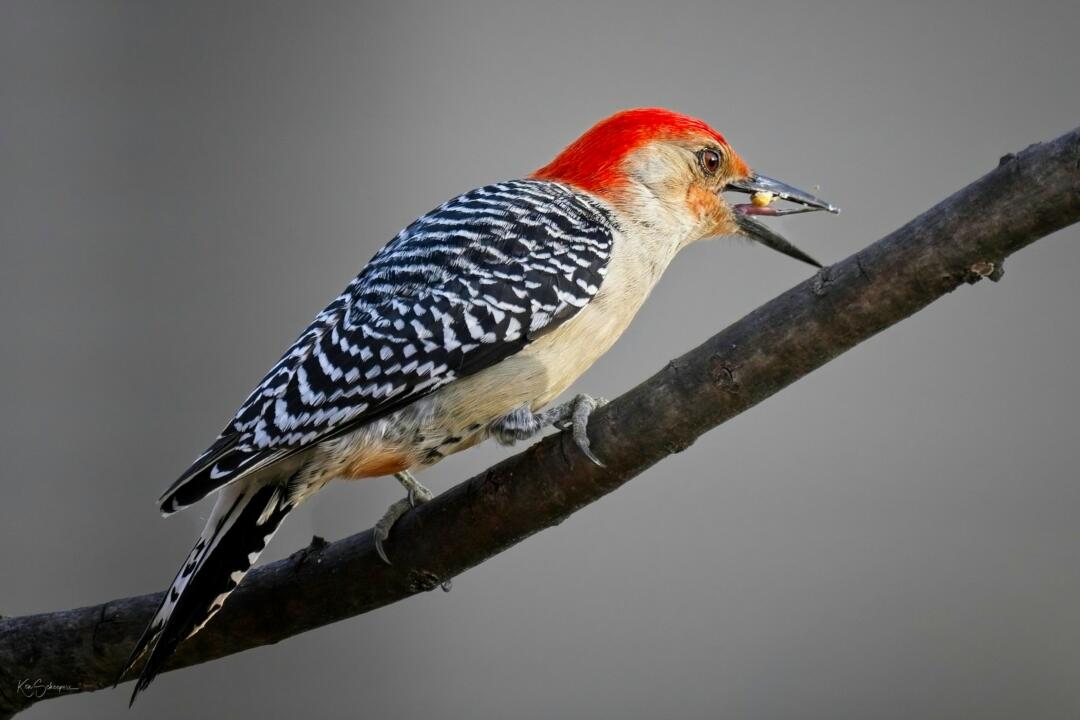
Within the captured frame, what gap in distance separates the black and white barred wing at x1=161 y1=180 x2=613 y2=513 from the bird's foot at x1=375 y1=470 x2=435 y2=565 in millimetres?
221

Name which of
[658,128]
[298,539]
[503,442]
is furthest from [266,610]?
[658,128]

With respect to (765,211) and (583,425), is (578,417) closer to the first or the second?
(583,425)

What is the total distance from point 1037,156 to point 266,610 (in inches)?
58.0

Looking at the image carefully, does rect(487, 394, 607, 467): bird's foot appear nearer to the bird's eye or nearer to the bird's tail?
the bird's tail

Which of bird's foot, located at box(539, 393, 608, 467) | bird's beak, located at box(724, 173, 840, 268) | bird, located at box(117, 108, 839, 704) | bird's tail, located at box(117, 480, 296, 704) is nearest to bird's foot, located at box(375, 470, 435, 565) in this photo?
bird, located at box(117, 108, 839, 704)

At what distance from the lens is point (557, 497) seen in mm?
1824

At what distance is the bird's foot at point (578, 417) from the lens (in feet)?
5.78

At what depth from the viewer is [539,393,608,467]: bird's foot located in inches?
69.3

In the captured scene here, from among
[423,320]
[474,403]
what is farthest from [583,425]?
[423,320]

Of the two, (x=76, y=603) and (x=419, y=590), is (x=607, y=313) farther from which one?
(x=76, y=603)
